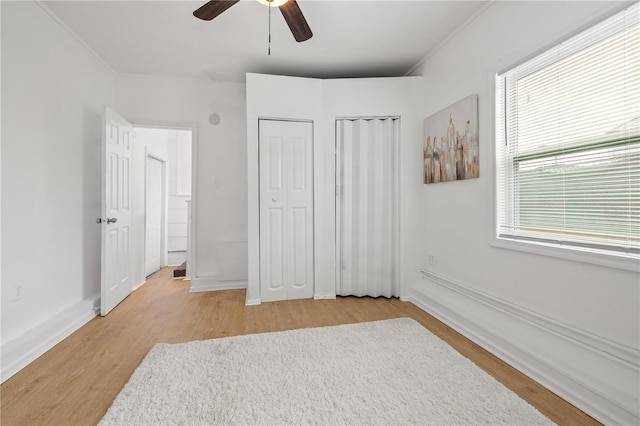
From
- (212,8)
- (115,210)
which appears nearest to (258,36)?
(212,8)

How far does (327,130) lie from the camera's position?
3.21 metres

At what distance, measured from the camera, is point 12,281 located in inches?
76.0

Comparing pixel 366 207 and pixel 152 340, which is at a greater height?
pixel 366 207

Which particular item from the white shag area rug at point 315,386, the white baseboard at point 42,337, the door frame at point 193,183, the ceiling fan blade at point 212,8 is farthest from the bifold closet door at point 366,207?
the white baseboard at point 42,337

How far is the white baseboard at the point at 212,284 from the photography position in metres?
3.56

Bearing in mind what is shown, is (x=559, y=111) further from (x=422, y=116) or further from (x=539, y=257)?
(x=422, y=116)

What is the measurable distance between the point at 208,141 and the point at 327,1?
2277mm

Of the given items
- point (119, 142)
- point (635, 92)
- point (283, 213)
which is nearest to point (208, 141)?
point (119, 142)

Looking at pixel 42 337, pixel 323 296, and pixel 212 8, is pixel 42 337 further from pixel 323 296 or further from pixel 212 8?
pixel 212 8

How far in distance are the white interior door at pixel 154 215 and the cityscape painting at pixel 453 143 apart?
4.23m

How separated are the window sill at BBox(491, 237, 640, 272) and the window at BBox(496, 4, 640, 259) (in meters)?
0.04

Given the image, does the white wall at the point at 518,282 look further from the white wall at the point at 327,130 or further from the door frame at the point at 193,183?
the door frame at the point at 193,183

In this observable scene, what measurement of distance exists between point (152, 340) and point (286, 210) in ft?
5.66

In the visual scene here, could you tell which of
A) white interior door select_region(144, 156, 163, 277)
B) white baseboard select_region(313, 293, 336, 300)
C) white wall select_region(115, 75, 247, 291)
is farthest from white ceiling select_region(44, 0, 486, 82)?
white baseboard select_region(313, 293, 336, 300)
